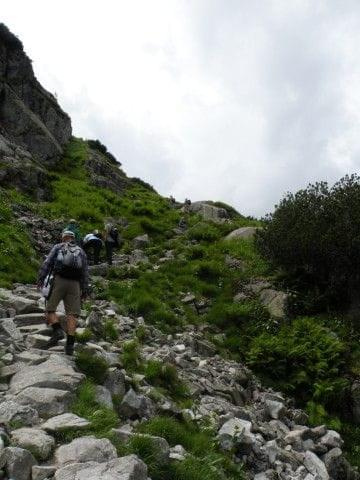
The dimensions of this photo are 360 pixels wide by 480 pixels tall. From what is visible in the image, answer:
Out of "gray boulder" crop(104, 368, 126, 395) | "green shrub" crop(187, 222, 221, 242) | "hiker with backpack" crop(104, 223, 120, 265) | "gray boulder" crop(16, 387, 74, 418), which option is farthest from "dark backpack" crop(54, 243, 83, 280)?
"green shrub" crop(187, 222, 221, 242)

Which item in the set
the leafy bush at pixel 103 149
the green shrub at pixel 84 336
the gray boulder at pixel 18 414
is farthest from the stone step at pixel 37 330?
the leafy bush at pixel 103 149

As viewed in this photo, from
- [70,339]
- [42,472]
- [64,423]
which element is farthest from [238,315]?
[42,472]

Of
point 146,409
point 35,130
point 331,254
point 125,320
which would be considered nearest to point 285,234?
point 331,254

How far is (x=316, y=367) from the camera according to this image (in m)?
16.5

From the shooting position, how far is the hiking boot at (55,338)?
11742 millimetres

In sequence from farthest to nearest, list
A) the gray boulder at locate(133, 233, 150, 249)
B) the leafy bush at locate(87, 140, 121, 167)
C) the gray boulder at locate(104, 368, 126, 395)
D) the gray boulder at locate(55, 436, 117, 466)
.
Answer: the leafy bush at locate(87, 140, 121, 167) < the gray boulder at locate(133, 233, 150, 249) < the gray boulder at locate(104, 368, 126, 395) < the gray boulder at locate(55, 436, 117, 466)

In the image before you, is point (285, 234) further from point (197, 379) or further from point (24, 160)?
point (24, 160)

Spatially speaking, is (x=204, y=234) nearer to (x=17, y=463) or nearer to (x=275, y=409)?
(x=275, y=409)

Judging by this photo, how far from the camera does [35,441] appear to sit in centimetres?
700

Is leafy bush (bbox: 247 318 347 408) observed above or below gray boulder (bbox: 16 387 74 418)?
above

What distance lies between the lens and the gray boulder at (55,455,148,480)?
20.5 ft

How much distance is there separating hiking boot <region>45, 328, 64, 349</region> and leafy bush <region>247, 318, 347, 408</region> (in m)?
7.40

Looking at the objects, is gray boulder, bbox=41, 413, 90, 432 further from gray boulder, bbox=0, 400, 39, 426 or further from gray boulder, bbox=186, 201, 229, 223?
gray boulder, bbox=186, 201, 229, 223

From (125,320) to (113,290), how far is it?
3.21 metres
